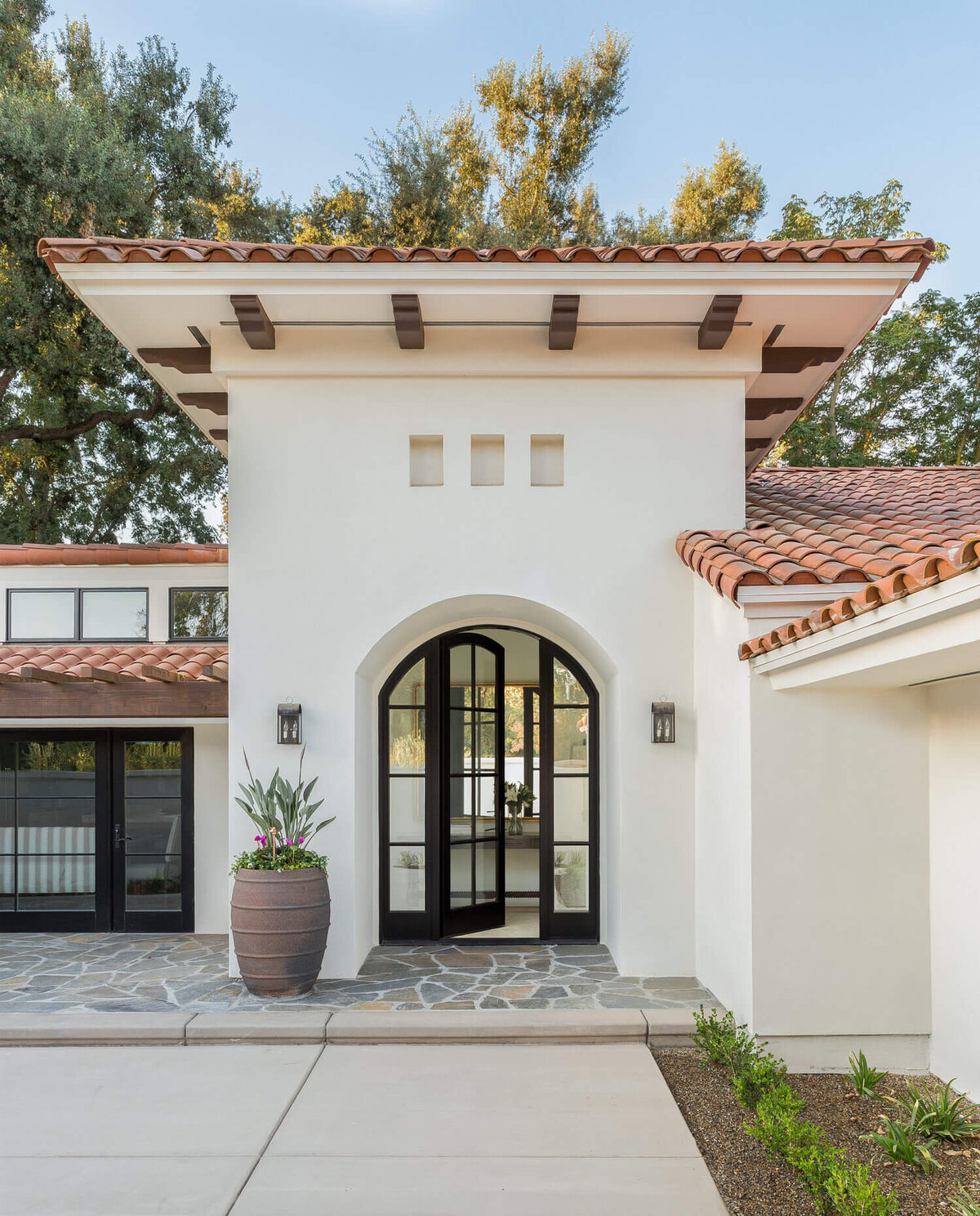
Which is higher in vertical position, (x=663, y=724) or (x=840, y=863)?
(x=663, y=724)

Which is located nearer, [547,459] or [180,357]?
[547,459]

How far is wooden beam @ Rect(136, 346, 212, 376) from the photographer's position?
7211 mm

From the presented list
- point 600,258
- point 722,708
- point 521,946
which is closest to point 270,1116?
point 521,946

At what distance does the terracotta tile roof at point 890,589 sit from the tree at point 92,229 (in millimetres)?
13838

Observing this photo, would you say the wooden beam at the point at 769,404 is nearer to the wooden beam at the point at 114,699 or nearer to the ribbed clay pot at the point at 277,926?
the wooden beam at the point at 114,699

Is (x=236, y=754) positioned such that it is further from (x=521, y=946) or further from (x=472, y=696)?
(x=521, y=946)

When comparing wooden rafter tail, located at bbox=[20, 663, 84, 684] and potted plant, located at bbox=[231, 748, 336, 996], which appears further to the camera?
wooden rafter tail, located at bbox=[20, 663, 84, 684]

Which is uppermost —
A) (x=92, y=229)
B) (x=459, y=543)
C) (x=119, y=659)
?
(x=92, y=229)

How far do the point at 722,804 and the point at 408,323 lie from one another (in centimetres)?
436

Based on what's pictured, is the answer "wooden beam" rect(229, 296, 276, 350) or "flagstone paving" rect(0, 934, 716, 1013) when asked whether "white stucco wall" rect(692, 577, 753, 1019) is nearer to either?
"flagstone paving" rect(0, 934, 716, 1013)

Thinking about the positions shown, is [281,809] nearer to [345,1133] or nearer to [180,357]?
[345,1133]

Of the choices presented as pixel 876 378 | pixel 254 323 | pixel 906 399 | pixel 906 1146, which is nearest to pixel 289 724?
pixel 254 323

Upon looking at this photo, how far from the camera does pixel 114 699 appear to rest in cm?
732

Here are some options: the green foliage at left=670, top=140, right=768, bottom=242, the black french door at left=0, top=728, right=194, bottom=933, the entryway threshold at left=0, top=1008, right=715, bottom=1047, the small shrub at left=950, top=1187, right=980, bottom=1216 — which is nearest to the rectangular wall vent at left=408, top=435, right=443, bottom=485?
the black french door at left=0, top=728, right=194, bottom=933
